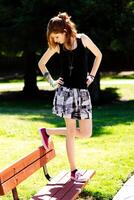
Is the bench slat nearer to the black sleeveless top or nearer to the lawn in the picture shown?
the lawn

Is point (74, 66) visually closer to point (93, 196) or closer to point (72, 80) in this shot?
point (72, 80)

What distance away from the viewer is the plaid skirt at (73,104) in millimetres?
6082

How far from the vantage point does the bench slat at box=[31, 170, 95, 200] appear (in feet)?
18.0

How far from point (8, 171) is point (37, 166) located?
871mm

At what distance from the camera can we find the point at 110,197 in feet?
22.8

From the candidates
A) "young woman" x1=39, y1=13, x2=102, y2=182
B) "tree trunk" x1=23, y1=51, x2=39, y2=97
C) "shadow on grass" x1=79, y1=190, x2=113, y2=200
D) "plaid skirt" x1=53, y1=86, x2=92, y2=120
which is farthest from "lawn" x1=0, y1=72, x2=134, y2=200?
"tree trunk" x1=23, y1=51, x2=39, y2=97

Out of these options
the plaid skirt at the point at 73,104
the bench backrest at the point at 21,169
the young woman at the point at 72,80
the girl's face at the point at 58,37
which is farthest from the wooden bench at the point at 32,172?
the girl's face at the point at 58,37

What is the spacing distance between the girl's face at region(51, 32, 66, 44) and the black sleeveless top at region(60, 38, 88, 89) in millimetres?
110

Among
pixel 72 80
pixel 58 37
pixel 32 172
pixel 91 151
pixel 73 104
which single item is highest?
pixel 58 37

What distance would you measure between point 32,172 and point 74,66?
1212mm

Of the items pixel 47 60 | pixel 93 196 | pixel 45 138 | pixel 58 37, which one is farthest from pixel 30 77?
pixel 58 37

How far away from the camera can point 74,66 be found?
6.04 m

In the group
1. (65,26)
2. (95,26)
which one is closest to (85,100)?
(65,26)

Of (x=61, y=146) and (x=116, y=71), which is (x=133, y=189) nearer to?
(x=61, y=146)
